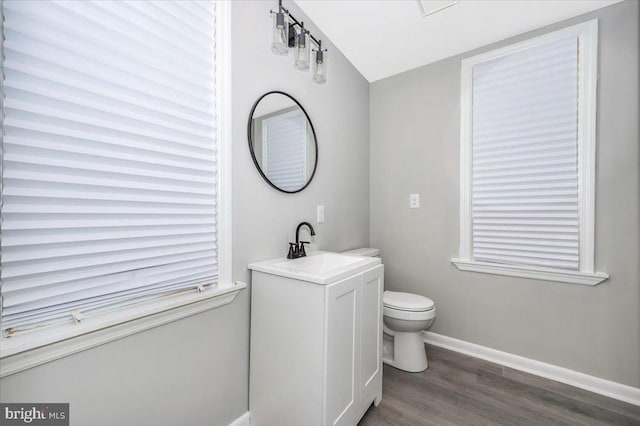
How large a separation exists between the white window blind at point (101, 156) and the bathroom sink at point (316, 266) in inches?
13.5

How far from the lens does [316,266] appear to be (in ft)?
5.38

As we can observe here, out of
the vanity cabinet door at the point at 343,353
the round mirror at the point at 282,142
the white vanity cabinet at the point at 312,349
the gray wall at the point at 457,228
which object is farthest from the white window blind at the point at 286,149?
the gray wall at the point at 457,228

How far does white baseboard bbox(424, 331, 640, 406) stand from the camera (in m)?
1.65

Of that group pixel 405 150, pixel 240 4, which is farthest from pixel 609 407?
pixel 240 4

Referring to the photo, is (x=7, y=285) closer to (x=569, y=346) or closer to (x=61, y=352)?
(x=61, y=352)

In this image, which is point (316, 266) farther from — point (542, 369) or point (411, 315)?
point (542, 369)

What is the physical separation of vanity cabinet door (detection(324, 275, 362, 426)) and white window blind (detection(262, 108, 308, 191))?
77 cm

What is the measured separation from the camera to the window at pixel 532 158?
69.1 inches

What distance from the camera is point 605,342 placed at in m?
1.71

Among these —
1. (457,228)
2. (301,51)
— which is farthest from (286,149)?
(457,228)

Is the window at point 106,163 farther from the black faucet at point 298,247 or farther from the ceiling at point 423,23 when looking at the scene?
the ceiling at point 423,23

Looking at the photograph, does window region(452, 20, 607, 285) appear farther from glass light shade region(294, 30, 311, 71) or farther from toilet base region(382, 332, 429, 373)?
glass light shade region(294, 30, 311, 71)

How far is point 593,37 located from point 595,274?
154 cm

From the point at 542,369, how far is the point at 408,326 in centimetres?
99
